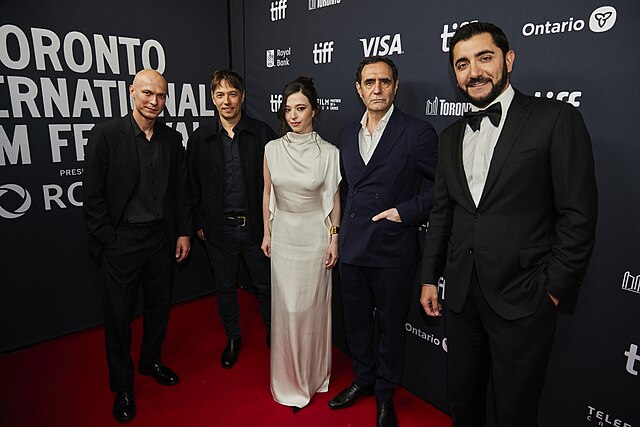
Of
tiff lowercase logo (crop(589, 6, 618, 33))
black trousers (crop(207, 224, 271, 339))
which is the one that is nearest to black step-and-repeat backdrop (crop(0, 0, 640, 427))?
tiff lowercase logo (crop(589, 6, 618, 33))

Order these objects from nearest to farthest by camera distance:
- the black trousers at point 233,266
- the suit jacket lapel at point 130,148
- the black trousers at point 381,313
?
the black trousers at point 381,313
the suit jacket lapel at point 130,148
the black trousers at point 233,266

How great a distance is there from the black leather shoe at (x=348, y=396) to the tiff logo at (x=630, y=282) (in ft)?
5.26

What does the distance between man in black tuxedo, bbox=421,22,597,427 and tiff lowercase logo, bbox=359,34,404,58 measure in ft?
3.09

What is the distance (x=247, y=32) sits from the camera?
4266 mm

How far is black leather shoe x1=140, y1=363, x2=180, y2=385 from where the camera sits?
3.18 meters

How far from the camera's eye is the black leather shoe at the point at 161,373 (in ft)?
10.4

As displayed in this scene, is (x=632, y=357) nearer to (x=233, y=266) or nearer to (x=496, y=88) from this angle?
(x=496, y=88)

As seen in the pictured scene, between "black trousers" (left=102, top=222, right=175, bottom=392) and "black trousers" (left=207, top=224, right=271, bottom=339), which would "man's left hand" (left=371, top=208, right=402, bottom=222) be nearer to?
"black trousers" (left=207, top=224, right=271, bottom=339)

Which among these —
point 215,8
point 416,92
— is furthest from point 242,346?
point 215,8

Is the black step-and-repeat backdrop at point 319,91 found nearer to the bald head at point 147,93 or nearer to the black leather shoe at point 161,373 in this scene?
the black leather shoe at point 161,373

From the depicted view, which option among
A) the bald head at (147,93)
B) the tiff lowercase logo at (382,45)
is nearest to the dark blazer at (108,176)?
the bald head at (147,93)

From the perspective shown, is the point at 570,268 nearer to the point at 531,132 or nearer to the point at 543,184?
the point at 543,184

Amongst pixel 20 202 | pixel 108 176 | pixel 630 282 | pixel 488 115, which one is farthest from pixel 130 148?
pixel 630 282

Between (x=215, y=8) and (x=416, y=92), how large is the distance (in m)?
2.51
